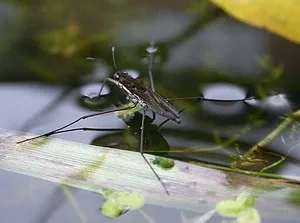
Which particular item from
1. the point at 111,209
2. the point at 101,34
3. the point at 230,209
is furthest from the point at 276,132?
the point at 101,34

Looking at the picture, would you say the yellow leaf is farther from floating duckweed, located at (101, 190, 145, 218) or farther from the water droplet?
floating duckweed, located at (101, 190, 145, 218)

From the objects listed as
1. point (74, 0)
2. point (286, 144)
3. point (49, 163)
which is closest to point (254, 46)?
point (286, 144)

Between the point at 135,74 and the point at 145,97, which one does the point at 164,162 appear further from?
the point at 135,74

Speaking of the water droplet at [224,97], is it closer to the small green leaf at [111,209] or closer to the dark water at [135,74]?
the dark water at [135,74]

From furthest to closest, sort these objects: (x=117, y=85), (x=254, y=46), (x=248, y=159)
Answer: (x=254, y=46)
(x=117, y=85)
(x=248, y=159)

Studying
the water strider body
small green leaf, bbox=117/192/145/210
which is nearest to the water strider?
the water strider body

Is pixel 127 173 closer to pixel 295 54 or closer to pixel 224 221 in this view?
pixel 224 221

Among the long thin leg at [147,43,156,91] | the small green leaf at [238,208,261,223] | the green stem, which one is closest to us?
the small green leaf at [238,208,261,223]

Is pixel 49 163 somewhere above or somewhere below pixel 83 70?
below
